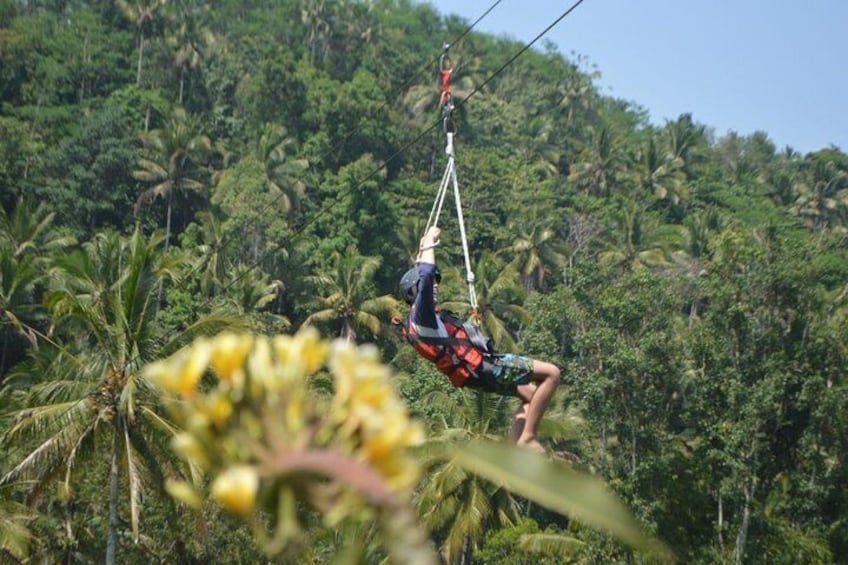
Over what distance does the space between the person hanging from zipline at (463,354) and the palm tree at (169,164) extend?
3177cm

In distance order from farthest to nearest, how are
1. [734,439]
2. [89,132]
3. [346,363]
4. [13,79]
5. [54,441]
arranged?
[13,79] → [89,132] → [734,439] → [54,441] → [346,363]

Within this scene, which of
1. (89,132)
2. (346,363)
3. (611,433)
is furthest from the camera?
(89,132)

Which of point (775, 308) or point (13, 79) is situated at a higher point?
point (775, 308)

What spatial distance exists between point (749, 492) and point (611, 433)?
3.27 m

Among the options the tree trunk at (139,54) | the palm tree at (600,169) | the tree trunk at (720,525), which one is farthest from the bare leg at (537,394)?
the palm tree at (600,169)

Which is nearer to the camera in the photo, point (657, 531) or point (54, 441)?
point (54, 441)

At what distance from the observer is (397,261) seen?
133 feet

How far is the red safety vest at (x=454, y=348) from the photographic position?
5848mm

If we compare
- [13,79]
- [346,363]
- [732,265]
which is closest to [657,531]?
[732,265]

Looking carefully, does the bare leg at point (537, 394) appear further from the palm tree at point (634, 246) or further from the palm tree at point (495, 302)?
the palm tree at point (634, 246)

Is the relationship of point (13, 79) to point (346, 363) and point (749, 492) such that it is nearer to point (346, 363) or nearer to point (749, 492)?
point (749, 492)

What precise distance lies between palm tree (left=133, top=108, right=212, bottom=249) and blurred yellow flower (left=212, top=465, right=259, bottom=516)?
3658cm

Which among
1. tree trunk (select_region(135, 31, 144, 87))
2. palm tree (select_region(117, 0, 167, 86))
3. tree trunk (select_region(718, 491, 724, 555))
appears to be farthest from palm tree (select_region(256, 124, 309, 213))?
tree trunk (select_region(718, 491, 724, 555))

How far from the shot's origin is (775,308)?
18.2m
